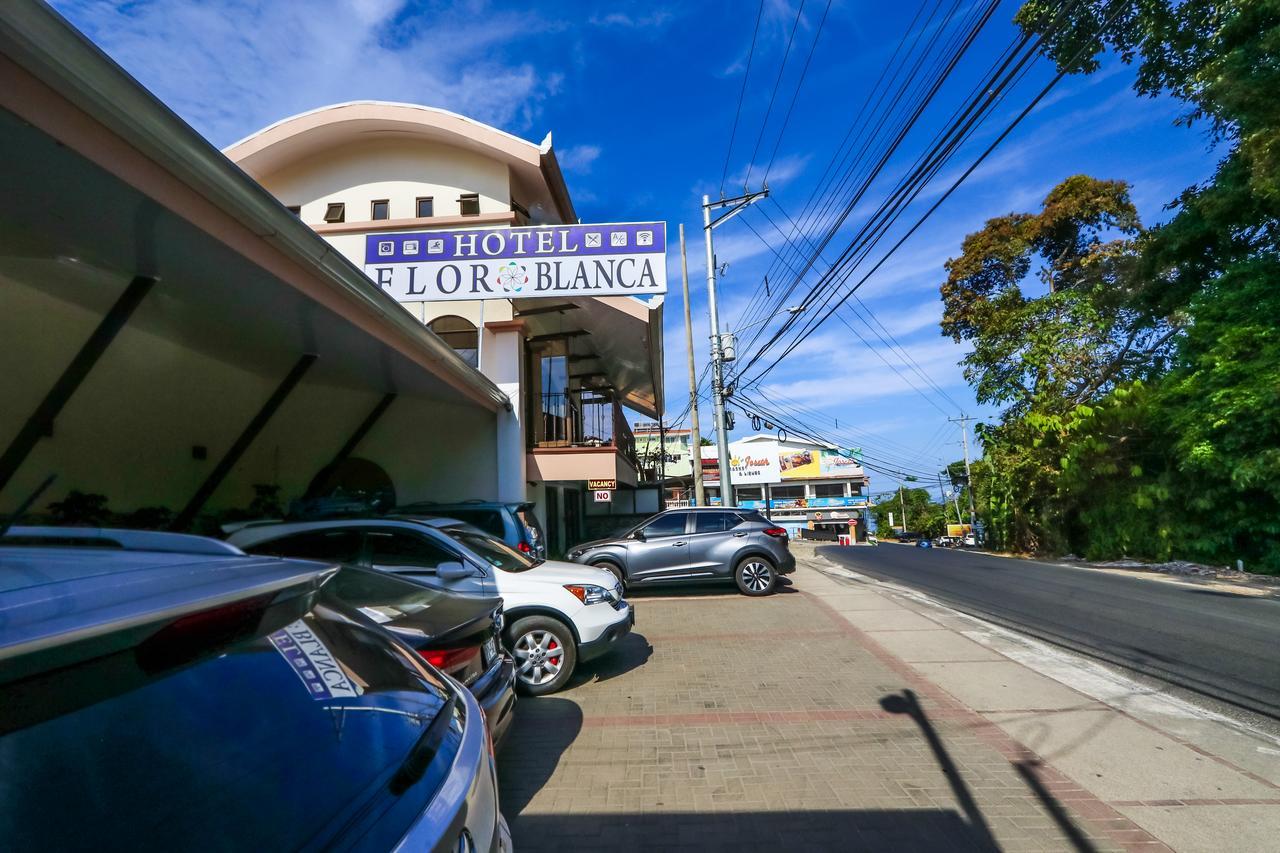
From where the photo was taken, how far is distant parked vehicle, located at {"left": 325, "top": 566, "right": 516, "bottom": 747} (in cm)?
337

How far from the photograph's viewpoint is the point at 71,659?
110 cm

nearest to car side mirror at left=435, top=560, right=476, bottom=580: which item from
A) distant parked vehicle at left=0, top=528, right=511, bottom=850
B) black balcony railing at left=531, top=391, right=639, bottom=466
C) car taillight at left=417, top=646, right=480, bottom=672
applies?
car taillight at left=417, top=646, right=480, bottom=672

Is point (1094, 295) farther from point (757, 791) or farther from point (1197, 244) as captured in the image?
point (757, 791)

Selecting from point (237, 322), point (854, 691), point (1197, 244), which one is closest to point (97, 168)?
point (237, 322)

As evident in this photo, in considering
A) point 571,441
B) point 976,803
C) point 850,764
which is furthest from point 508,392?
point 976,803

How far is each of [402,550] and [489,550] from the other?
31.9 inches

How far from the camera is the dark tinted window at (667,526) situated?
11.7 metres

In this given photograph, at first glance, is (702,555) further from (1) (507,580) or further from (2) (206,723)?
(2) (206,723)

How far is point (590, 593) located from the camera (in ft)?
19.8

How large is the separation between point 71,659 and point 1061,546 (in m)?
27.0

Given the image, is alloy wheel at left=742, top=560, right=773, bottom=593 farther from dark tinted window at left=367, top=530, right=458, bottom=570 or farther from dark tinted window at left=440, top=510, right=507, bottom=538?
dark tinted window at left=367, top=530, right=458, bottom=570

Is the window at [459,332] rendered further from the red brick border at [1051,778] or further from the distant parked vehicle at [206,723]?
the distant parked vehicle at [206,723]

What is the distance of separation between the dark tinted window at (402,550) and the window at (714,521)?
6255 mm

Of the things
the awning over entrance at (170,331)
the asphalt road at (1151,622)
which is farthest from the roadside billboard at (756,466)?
the awning over entrance at (170,331)
